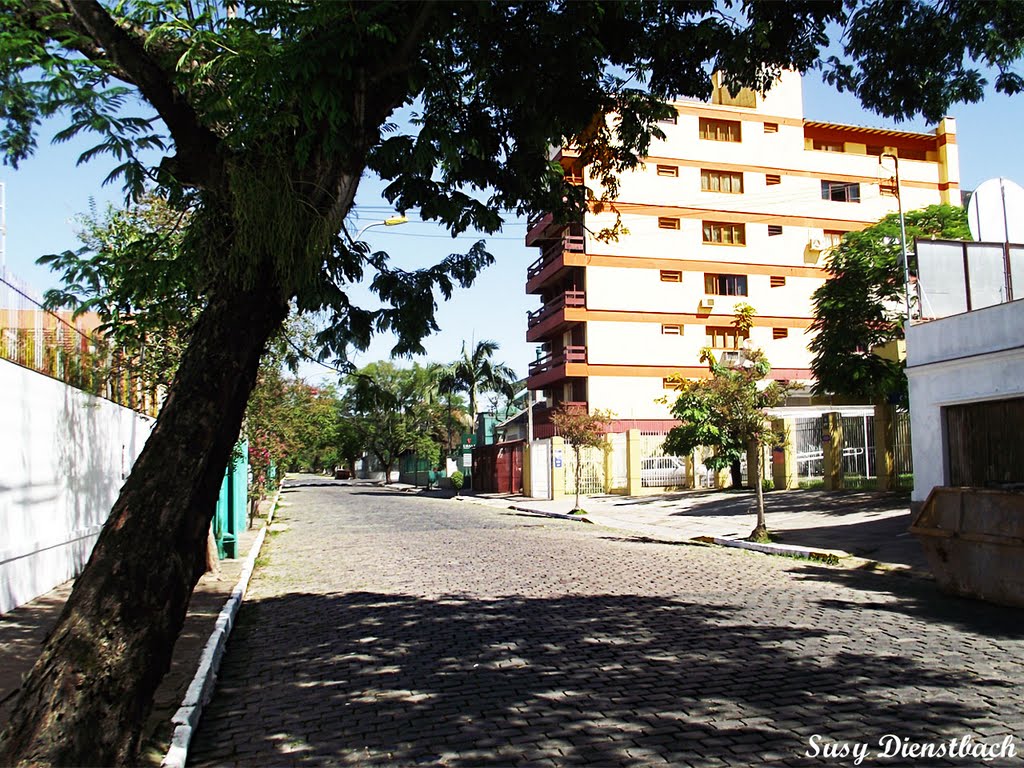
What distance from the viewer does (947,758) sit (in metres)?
4.64

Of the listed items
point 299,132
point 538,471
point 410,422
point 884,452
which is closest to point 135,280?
point 299,132

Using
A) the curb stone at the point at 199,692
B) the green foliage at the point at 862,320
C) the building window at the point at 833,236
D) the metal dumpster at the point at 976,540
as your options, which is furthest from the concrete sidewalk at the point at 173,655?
the building window at the point at 833,236

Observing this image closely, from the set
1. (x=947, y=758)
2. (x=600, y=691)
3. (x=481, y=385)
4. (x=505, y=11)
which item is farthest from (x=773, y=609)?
(x=481, y=385)

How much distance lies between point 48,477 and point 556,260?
1262 inches

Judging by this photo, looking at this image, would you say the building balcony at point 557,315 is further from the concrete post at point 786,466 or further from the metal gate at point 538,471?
the concrete post at point 786,466

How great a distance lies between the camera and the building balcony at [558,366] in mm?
39312

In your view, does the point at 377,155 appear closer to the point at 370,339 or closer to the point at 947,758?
the point at 370,339

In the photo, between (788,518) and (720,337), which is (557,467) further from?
(788,518)

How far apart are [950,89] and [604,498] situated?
24736mm

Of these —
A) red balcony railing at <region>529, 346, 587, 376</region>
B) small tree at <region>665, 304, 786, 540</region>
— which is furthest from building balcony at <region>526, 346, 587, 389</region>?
small tree at <region>665, 304, 786, 540</region>

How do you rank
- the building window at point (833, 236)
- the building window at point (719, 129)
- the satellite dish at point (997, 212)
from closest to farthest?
the satellite dish at point (997, 212), the building window at point (719, 129), the building window at point (833, 236)

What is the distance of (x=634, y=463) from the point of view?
108 feet

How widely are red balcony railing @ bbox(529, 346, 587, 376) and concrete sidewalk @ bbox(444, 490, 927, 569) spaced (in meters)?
10.3

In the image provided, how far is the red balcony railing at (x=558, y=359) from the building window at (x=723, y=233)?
837 centimetres
